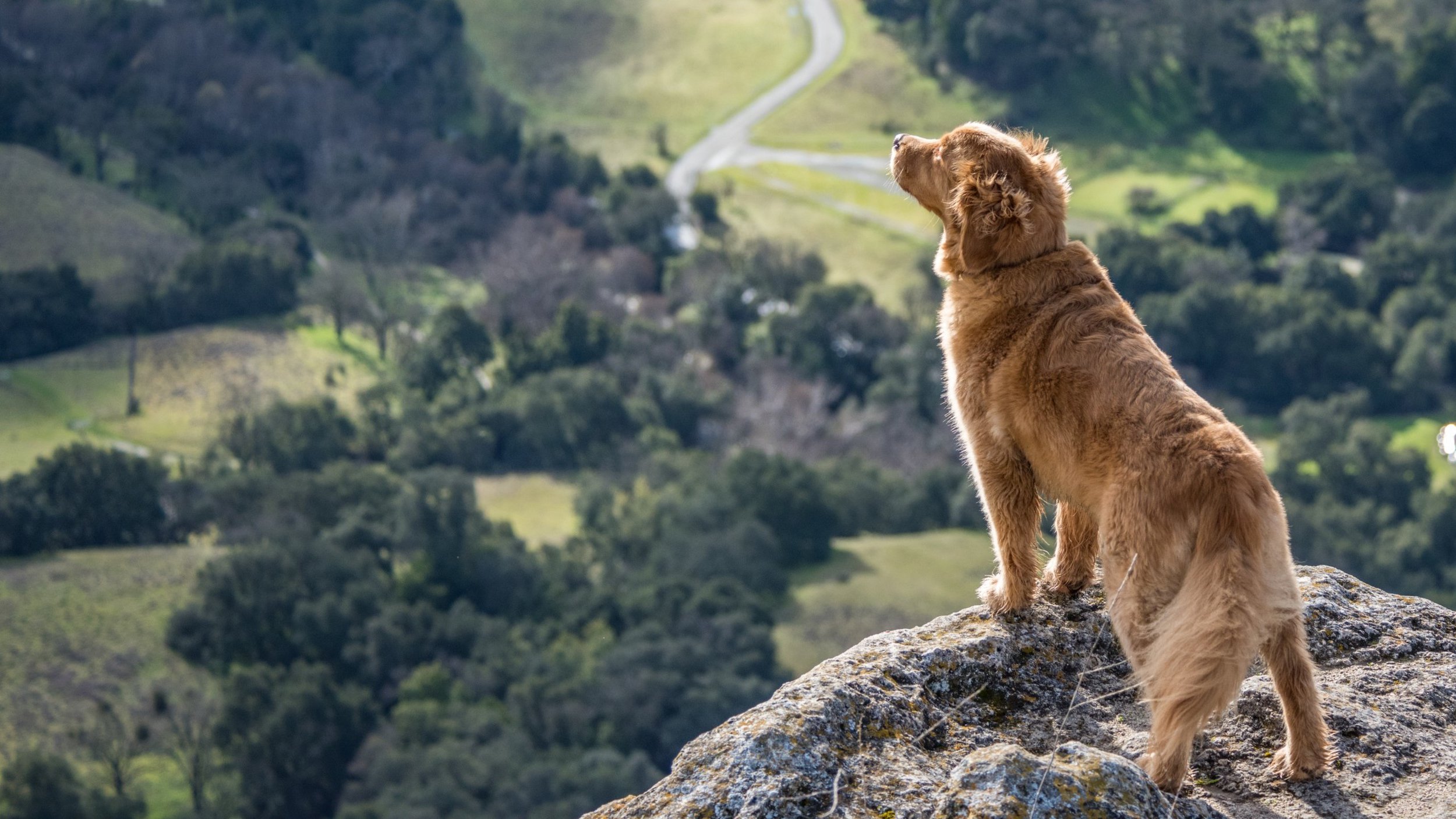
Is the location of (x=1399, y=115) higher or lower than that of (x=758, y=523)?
higher

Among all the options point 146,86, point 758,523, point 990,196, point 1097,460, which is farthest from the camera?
point 146,86

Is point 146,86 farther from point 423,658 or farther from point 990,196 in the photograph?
point 990,196

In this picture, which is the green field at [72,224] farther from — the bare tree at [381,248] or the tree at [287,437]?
the tree at [287,437]

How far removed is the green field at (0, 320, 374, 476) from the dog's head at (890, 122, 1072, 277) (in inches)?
2775

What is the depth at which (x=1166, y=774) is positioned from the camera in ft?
19.0

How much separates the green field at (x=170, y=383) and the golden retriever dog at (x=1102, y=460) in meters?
70.6

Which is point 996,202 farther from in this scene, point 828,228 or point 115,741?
point 828,228

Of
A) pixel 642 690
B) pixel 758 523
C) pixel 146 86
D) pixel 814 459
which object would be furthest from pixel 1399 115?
pixel 146 86

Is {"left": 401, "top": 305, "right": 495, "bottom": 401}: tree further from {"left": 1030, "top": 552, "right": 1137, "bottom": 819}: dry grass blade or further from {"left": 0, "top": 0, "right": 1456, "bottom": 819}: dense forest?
{"left": 1030, "top": 552, "right": 1137, "bottom": 819}: dry grass blade

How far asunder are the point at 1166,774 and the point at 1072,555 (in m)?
1.70

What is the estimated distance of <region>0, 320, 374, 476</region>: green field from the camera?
74125 mm

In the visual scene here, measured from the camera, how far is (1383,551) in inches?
2746

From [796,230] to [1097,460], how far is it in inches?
3623

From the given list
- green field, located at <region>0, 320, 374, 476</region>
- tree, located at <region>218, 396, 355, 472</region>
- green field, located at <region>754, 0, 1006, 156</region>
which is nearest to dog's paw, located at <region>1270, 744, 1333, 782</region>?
tree, located at <region>218, 396, 355, 472</region>
